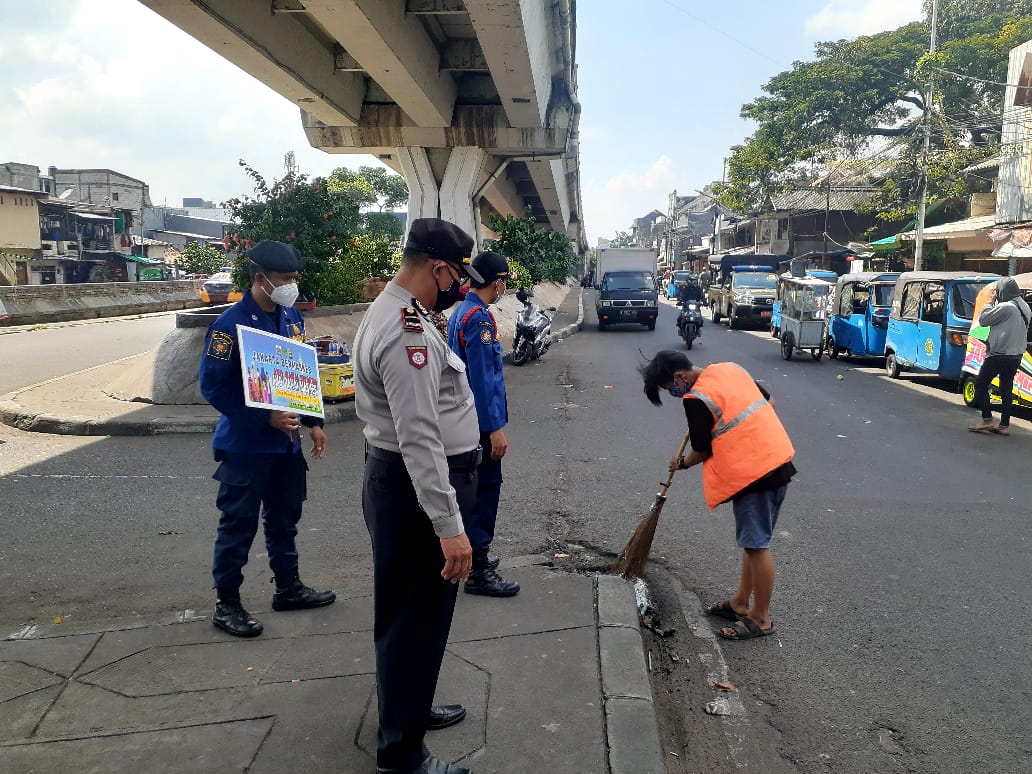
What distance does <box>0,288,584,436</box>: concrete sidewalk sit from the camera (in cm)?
871

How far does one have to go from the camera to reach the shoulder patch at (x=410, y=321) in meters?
2.49

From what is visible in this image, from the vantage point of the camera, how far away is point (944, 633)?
416 cm

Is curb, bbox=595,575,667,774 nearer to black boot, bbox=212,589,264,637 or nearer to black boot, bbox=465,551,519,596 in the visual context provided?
black boot, bbox=465,551,519,596

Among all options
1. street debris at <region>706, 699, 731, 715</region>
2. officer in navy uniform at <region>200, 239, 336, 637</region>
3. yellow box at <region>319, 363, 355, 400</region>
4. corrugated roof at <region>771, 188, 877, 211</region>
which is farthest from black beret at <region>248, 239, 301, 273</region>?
corrugated roof at <region>771, 188, 877, 211</region>

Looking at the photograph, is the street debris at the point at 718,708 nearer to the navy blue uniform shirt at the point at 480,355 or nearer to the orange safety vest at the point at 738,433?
the orange safety vest at the point at 738,433

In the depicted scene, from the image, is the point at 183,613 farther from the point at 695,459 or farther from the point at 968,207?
the point at 968,207

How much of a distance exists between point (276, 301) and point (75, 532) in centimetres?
283

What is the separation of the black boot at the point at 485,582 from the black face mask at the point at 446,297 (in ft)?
6.72

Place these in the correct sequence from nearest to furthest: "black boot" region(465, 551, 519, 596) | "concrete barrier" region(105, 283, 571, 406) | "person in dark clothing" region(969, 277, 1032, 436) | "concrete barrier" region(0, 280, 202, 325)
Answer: "black boot" region(465, 551, 519, 596) < "person in dark clothing" region(969, 277, 1032, 436) < "concrete barrier" region(105, 283, 571, 406) < "concrete barrier" region(0, 280, 202, 325)

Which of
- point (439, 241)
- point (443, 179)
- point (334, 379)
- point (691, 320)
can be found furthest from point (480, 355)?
point (443, 179)

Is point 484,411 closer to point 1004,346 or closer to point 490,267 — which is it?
point 490,267

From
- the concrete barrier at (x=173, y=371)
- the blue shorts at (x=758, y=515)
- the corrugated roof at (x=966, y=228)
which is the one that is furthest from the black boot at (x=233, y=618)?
the corrugated roof at (x=966, y=228)

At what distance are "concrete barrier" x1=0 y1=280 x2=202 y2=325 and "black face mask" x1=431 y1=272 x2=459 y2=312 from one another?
24297 millimetres

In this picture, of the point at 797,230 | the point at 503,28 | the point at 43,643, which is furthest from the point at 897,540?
the point at 797,230
